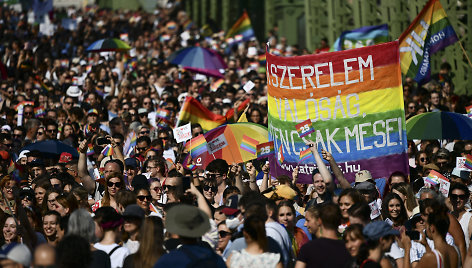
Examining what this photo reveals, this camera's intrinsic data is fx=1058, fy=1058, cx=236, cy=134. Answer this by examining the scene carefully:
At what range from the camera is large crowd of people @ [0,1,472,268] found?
7535 mm

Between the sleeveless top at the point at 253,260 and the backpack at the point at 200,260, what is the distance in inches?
11.6

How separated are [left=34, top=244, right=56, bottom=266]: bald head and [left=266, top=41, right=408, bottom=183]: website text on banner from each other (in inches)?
222

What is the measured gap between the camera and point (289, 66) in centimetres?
1206

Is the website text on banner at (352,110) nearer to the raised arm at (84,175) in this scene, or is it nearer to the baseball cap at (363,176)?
the baseball cap at (363,176)

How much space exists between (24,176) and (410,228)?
5.62m

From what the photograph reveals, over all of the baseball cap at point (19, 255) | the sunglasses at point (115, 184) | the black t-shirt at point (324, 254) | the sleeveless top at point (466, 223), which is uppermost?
the baseball cap at point (19, 255)

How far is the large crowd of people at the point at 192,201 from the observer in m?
7.54

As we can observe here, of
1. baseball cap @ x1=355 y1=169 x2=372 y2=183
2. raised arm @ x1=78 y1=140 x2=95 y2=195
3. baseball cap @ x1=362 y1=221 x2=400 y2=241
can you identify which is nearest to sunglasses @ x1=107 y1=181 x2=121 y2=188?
raised arm @ x1=78 y1=140 x2=95 y2=195

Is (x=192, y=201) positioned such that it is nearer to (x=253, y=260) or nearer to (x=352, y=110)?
(x=253, y=260)

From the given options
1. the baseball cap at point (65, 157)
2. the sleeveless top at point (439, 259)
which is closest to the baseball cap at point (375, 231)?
the sleeveless top at point (439, 259)

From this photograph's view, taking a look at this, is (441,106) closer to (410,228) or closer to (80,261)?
(410,228)

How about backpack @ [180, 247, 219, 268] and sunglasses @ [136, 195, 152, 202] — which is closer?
backpack @ [180, 247, 219, 268]

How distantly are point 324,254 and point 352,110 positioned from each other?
4165 millimetres

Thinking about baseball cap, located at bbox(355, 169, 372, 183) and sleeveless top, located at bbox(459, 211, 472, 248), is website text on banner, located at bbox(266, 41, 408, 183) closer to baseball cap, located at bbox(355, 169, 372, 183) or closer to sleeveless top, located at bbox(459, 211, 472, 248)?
baseball cap, located at bbox(355, 169, 372, 183)
